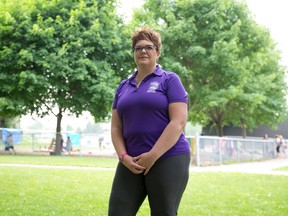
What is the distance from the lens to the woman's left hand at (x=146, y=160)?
9.89 feet

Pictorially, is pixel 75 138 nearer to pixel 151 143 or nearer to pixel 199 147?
pixel 199 147

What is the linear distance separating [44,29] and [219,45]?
9915mm

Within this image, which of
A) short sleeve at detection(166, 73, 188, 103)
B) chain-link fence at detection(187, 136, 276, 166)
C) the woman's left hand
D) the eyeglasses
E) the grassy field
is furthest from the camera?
chain-link fence at detection(187, 136, 276, 166)

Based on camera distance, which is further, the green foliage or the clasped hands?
the green foliage

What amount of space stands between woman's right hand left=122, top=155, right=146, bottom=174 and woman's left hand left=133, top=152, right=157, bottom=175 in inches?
1.0

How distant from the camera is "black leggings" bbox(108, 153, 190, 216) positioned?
Result: 3.05 metres

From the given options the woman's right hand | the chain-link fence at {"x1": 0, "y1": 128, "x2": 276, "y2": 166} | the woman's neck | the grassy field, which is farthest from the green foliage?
the woman's right hand

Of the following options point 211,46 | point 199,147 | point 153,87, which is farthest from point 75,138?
point 153,87

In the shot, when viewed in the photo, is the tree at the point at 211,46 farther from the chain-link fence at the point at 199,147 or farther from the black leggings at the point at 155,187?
the black leggings at the point at 155,187

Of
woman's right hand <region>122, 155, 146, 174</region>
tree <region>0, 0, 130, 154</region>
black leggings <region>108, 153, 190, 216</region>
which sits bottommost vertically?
black leggings <region>108, 153, 190, 216</region>

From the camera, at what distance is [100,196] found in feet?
26.6

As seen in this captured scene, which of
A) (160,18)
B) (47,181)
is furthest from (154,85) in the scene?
(160,18)

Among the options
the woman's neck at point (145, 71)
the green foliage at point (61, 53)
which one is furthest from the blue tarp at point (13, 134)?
the woman's neck at point (145, 71)

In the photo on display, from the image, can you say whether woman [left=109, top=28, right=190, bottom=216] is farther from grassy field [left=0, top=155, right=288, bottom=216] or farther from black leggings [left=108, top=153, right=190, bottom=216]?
grassy field [left=0, top=155, right=288, bottom=216]
